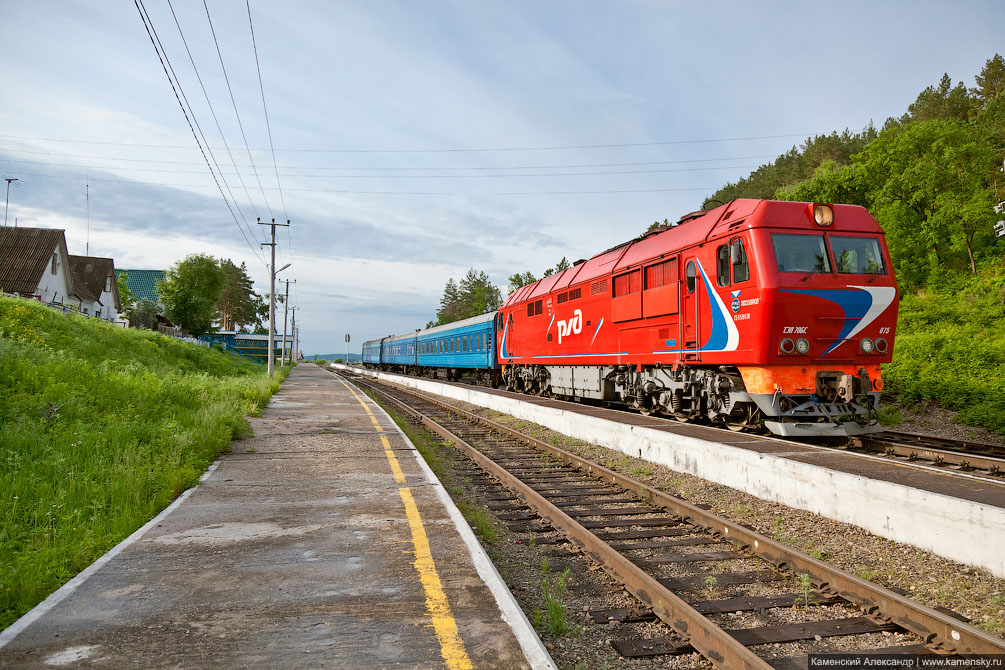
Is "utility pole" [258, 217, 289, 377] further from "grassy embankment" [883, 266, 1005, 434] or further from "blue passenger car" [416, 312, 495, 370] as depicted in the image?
"grassy embankment" [883, 266, 1005, 434]

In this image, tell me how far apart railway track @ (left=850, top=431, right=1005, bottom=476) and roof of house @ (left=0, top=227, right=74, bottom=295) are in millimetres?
41263

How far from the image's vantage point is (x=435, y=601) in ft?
12.5

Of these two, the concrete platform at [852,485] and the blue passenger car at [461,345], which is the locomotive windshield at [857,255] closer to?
the concrete platform at [852,485]

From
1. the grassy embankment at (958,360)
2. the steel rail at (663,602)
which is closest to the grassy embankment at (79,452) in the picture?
the steel rail at (663,602)

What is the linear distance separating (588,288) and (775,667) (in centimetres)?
1274

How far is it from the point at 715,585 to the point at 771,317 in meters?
5.39

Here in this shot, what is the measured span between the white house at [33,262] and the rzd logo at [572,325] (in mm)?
32498

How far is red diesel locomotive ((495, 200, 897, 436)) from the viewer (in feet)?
29.8

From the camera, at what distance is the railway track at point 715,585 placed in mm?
3590

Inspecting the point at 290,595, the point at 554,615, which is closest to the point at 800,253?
the point at 554,615

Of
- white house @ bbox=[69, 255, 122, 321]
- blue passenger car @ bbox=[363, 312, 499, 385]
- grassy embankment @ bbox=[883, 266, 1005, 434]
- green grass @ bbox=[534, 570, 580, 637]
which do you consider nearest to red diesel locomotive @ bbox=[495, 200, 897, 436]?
green grass @ bbox=[534, 570, 580, 637]

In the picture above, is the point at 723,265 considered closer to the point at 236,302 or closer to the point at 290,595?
the point at 290,595

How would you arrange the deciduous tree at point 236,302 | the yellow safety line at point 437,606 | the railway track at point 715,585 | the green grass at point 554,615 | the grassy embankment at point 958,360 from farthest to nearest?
1. the deciduous tree at point 236,302
2. the grassy embankment at point 958,360
3. the green grass at point 554,615
4. the railway track at point 715,585
5. the yellow safety line at point 437,606

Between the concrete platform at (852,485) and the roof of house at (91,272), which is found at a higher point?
the roof of house at (91,272)
